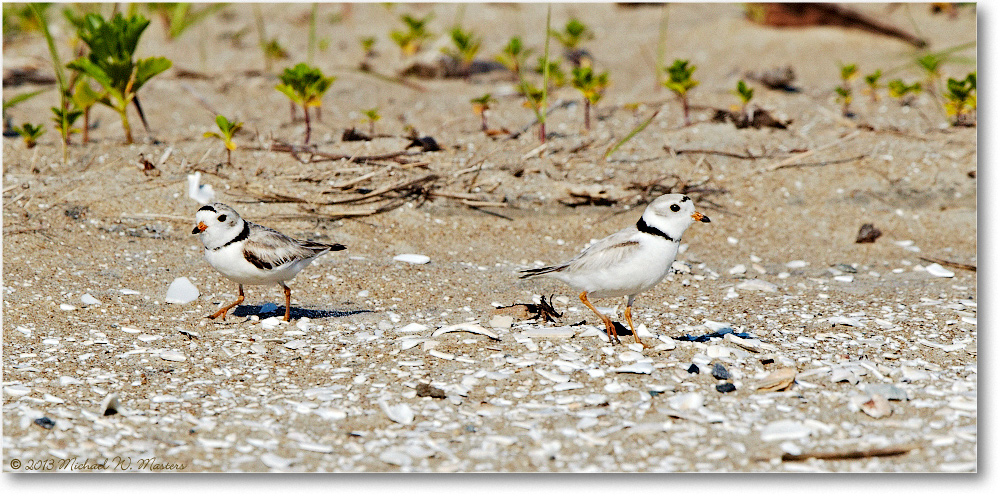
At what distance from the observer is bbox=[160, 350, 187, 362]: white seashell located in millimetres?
5027

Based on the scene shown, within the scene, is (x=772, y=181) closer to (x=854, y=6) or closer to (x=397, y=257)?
(x=397, y=257)

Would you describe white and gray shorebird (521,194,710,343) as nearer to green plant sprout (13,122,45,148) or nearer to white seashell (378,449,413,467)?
white seashell (378,449,413,467)

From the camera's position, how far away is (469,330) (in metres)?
5.25

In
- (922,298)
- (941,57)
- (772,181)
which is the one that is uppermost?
(941,57)

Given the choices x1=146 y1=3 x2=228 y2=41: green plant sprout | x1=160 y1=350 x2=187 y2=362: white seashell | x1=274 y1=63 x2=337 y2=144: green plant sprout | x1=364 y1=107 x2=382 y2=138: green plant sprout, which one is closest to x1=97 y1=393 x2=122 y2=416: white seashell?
x1=160 y1=350 x2=187 y2=362: white seashell

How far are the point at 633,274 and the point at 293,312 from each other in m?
2.27

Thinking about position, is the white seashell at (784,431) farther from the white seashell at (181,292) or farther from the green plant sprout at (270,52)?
the green plant sprout at (270,52)

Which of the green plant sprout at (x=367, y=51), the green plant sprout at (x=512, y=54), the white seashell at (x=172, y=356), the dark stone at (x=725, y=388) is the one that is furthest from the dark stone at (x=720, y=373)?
the green plant sprout at (x=367, y=51)

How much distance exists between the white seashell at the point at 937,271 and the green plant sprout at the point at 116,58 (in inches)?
244

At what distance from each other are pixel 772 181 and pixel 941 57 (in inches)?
117

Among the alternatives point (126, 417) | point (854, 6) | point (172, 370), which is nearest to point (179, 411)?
point (126, 417)

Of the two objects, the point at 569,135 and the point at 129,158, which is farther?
the point at 569,135

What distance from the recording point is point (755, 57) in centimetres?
1113

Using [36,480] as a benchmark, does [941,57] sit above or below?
above
